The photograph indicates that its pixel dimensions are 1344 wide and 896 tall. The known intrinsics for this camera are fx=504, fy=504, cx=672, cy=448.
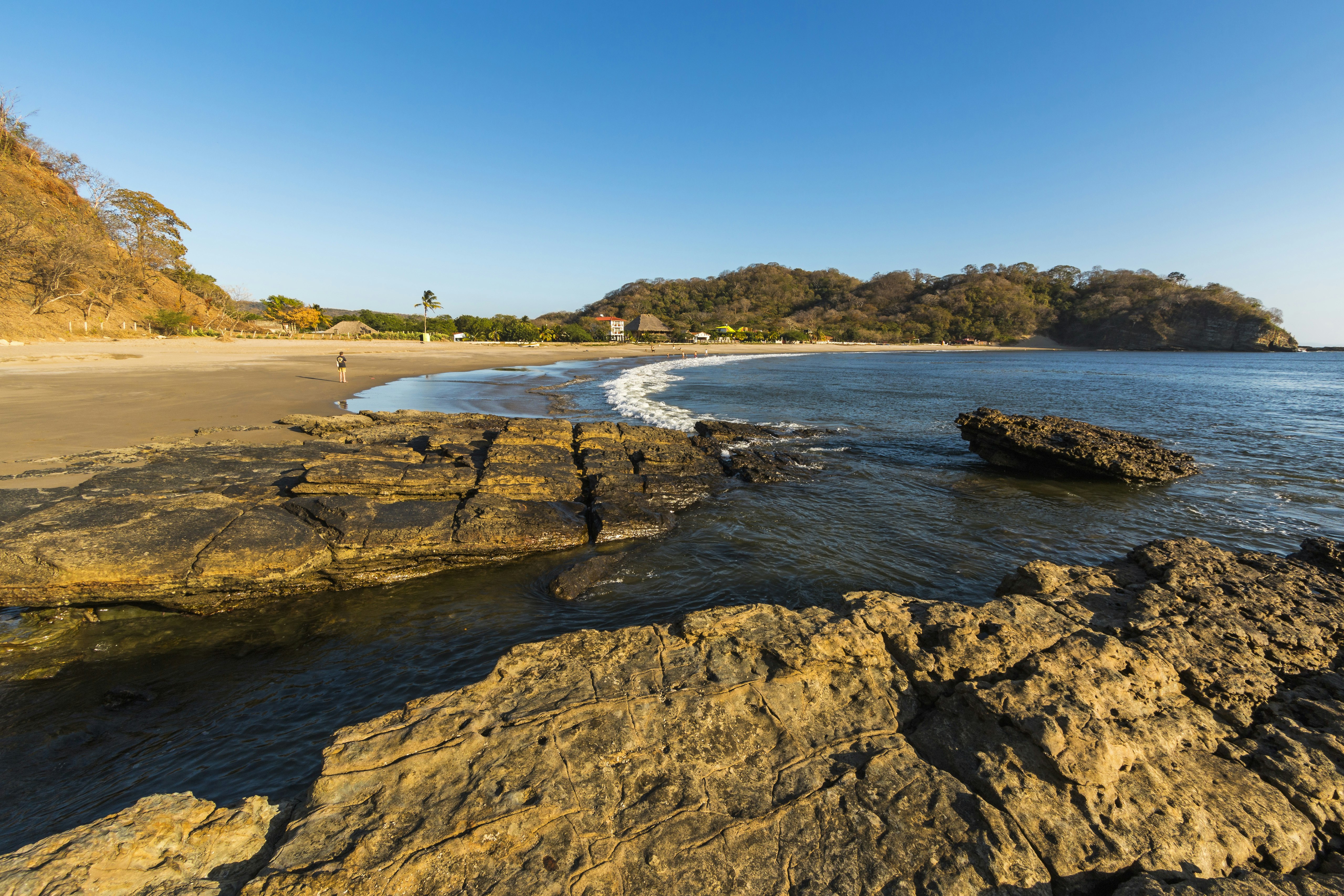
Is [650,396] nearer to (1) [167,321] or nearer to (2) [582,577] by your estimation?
(2) [582,577]

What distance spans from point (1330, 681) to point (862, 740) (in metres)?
4.25

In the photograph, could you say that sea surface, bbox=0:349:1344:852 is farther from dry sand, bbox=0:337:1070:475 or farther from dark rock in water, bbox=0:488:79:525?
dry sand, bbox=0:337:1070:475

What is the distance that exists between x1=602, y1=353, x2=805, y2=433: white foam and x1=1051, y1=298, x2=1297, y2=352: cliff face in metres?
115

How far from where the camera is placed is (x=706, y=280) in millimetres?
186375

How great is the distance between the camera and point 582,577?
7.50m

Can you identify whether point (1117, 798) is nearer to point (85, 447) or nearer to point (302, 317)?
point (85, 447)

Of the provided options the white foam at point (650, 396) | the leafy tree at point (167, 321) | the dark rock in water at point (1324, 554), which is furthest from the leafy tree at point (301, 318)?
the dark rock in water at point (1324, 554)

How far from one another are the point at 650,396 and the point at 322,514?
22823 millimetres

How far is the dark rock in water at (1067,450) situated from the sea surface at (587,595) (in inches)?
19.5

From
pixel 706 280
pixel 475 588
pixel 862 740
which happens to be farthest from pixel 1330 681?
pixel 706 280

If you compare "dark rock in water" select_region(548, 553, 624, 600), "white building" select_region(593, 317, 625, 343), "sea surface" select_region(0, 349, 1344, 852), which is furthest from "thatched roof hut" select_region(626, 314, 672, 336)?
"dark rock in water" select_region(548, 553, 624, 600)

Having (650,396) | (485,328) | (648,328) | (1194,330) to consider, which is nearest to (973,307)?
(1194,330)

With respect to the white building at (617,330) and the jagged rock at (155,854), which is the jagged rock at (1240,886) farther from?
the white building at (617,330)

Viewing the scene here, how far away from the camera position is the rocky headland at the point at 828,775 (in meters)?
2.59
